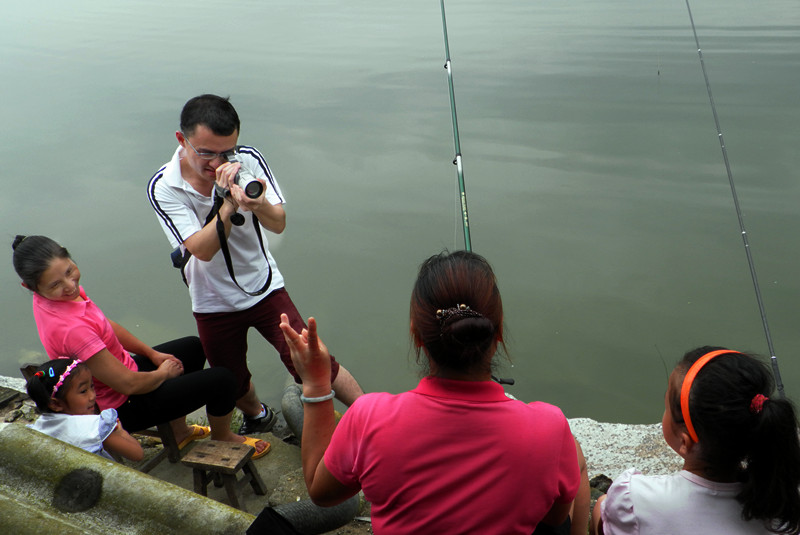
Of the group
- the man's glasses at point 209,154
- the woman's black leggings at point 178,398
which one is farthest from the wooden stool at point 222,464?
the man's glasses at point 209,154

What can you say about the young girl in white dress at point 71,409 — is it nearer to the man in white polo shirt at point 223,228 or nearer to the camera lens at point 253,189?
the man in white polo shirt at point 223,228

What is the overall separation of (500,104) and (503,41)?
1890 millimetres

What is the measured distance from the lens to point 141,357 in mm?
2236

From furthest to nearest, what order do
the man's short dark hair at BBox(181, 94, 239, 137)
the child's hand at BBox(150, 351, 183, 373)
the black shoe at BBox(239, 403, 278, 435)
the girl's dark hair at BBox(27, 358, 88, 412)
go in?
the black shoe at BBox(239, 403, 278, 435) → the child's hand at BBox(150, 351, 183, 373) → the man's short dark hair at BBox(181, 94, 239, 137) → the girl's dark hair at BBox(27, 358, 88, 412)

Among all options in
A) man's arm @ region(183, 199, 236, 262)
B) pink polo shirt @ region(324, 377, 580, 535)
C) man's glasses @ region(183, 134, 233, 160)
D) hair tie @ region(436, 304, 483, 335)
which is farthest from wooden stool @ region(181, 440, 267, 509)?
hair tie @ region(436, 304, 483, 335)

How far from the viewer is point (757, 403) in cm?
115

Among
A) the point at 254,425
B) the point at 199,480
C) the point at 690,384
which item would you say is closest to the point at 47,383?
the point at 199,480

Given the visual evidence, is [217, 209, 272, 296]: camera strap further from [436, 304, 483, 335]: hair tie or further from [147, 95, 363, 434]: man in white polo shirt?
[436, 304, 483, 335]: hair tie

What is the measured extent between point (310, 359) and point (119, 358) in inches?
42.8

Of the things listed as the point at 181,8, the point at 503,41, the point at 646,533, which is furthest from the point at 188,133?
the point at 181,8

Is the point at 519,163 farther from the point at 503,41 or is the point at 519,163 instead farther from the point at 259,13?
the point at 259,13

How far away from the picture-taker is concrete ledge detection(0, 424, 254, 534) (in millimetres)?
1369

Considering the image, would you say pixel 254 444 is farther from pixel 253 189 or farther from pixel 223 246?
pixel 253 189

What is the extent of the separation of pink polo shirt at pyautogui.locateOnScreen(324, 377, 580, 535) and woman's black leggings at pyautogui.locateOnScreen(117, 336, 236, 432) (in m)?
1.09
